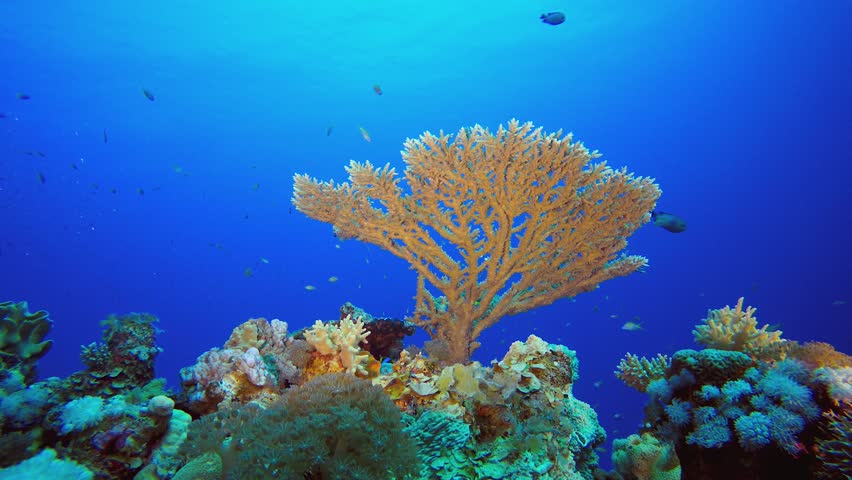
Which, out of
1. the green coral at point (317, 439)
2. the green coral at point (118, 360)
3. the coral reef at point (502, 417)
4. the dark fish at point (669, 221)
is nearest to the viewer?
the green coral at point (317, 439)

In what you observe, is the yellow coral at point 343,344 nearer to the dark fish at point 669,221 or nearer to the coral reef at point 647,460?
the coral reef at point 647,460

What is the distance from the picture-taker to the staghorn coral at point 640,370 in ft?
15.8

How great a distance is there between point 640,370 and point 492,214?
109 inches

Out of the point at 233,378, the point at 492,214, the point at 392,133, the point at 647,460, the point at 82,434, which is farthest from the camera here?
the point at 392,133

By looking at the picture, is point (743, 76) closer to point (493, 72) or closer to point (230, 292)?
point (493, 72)

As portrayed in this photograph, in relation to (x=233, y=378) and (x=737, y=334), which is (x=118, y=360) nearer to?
(x=233, y=378)

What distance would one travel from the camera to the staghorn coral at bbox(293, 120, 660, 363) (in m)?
5.25

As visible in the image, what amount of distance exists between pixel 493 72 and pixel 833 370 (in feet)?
173

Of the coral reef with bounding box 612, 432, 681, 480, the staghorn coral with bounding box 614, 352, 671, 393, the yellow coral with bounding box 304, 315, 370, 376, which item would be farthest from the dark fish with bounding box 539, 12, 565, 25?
the coral reef with bounding box 612, 432, 681, 480

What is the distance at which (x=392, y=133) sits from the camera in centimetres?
6028

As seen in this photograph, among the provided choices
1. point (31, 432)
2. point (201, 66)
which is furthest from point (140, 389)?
point (201, 66)

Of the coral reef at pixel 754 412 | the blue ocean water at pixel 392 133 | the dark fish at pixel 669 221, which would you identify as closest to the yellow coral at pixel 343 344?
the coral reef at pixel 754 412

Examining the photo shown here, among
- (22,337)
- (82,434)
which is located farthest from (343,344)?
(22,337)

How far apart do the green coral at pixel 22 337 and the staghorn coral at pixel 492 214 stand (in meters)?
3.64
